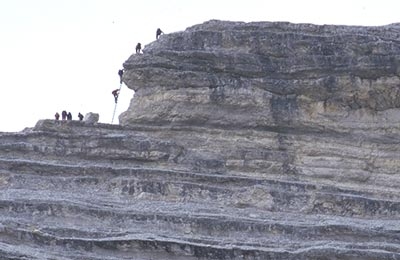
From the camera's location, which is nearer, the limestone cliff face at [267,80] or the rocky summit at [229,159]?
the rocky summit at [229,159]

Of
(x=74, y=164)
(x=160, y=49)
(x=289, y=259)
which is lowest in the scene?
(x=289, y=259)

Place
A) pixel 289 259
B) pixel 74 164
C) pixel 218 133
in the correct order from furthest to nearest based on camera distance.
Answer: pixel 218 133 < pixel 74 164 < pixel 289 259

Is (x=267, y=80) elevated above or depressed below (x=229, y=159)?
above

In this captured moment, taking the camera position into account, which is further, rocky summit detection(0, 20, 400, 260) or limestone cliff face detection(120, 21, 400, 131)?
limestone cliff face detection(120, 21, 400, 131)

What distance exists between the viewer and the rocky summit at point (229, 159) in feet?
81.1

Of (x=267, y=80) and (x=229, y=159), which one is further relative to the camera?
(x=267, y=80)

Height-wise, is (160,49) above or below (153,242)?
above

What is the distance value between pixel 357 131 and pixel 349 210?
4.15 metres

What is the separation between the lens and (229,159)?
96.8 ft

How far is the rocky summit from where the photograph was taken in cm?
2472

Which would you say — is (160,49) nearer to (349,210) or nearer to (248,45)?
(248,45)

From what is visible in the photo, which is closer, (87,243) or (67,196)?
(87,243)

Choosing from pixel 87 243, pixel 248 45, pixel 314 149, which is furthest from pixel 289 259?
pixel 248 45

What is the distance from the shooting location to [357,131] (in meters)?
30.7
